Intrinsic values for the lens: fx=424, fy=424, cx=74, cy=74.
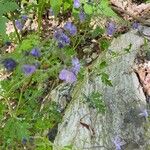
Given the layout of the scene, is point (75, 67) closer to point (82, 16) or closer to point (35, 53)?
point (35, 53)

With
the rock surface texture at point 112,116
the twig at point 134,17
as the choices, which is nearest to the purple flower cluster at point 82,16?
the rock surface texture at point 112,116

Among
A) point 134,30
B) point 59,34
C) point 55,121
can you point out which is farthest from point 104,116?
point 134,30

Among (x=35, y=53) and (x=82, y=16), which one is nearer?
(x=35, y=53)

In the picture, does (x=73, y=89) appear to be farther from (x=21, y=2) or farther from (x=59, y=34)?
(x=21, y=2)

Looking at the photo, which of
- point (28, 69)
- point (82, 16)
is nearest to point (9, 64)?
point (28, 69)

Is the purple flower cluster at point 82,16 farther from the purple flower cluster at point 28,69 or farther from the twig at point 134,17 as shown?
the purple flower cluster at point 28,69

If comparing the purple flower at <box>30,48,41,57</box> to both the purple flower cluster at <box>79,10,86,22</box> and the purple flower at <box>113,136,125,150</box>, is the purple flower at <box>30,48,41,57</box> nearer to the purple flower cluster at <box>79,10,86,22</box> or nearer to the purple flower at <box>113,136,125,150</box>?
the purple flower at <box>113,136,125,150</box>
